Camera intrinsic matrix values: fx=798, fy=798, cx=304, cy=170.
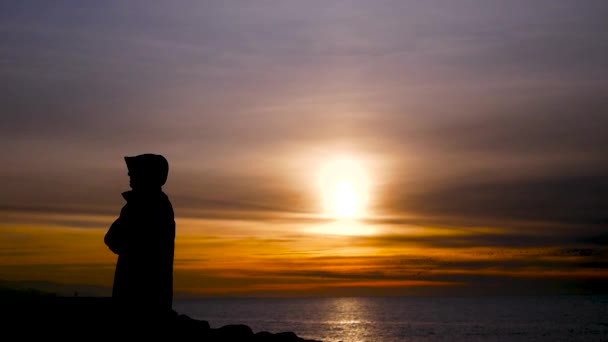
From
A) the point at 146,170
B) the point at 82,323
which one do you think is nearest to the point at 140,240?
the point at 146,170

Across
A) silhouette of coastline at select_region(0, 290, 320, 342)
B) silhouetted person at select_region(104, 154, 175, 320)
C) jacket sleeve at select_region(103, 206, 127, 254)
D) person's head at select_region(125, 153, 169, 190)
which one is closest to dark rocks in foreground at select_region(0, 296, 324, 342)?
silhouette of coastline at select_region(0, 290, 320, 342)

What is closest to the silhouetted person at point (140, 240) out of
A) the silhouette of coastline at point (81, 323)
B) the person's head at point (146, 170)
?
the person's head at point (146, 170)

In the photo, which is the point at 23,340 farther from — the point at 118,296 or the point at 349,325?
the point at 349,325

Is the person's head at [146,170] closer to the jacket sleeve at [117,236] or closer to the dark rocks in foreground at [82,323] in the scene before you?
the jacket sleeve at [117,236]

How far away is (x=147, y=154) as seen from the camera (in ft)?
44.6

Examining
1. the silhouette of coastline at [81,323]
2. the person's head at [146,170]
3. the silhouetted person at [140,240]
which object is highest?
the person's head at [146,170]

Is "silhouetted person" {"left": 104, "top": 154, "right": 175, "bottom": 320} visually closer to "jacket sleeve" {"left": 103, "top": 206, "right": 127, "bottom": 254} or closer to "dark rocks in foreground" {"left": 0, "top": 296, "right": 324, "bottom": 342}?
"jacket sleeve" {"left": 103, "top": 206, "right": 127, "bottom": 254}

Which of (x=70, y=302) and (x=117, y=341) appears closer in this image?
(x=117, y=341)

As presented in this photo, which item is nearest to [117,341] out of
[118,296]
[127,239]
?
[118,296]

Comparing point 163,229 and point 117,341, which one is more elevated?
point 163,229

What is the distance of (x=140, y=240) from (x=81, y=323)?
1.98m

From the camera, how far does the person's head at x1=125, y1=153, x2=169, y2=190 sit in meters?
13.6

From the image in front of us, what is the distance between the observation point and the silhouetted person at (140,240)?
45.0 ft

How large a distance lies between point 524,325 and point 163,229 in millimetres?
124627
